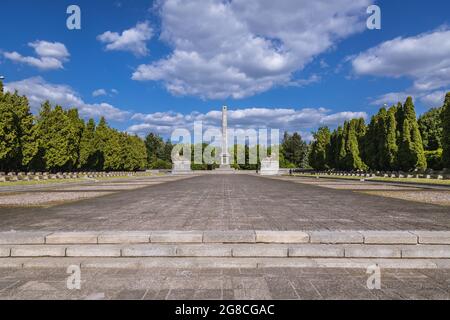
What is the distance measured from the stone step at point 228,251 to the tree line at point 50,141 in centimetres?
3039

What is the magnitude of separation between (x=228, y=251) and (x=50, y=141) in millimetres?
41277

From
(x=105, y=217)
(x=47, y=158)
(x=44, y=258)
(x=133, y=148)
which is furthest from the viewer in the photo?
(x=133, y=148)

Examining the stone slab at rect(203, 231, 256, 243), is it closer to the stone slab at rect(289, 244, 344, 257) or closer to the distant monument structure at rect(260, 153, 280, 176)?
the stone slab at rect(289, 244, 344, 257)

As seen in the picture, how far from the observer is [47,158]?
1604 inches

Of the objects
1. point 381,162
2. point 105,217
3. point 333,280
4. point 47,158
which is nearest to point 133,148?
point 47,158

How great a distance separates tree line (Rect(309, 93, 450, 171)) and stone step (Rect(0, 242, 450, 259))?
120 feet

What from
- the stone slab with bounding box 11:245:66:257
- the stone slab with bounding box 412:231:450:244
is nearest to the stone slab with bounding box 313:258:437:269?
the stone slab with bounding box 412:231:450:244

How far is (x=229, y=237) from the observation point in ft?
20.7

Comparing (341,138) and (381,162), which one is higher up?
(341,138)

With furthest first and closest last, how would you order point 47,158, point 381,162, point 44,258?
point 381,162, point 47,158, point 44,258

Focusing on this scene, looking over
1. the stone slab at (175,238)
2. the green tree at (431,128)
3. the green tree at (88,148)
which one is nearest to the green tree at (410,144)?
the green tree at (431,128)

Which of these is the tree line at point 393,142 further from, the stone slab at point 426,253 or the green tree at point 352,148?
the stone slab at point 426,253
